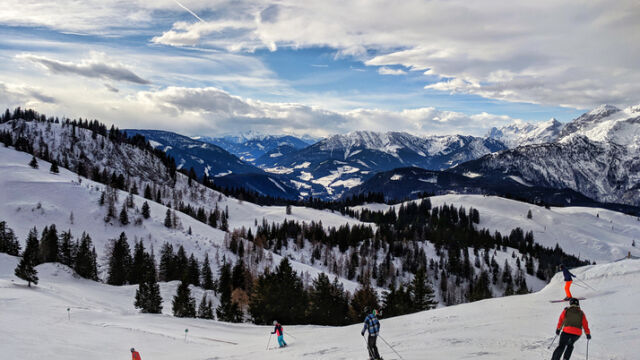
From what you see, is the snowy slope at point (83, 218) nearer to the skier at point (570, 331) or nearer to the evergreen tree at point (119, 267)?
the evergreen tree at point (119, 267)

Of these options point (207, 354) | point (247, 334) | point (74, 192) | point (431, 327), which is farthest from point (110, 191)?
point (431, 327)

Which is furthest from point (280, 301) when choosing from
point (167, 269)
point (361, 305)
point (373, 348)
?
point (167, 269)

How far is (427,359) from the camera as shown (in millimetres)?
19453

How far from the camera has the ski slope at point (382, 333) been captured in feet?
69.4

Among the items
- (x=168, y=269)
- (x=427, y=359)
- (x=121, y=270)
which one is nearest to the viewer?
(x=427, y=359)

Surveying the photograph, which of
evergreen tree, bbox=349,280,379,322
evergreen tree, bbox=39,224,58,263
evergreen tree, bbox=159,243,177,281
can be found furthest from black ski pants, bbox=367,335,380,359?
evergreen tree, bbox=39,224,58,263

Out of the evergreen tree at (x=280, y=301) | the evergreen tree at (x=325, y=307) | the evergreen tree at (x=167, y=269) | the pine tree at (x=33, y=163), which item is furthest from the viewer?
the pine tree at (x=33, y=163)

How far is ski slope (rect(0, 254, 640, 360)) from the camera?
2116 centimetres

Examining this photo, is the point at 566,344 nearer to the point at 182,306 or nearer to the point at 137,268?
the point at 182,306

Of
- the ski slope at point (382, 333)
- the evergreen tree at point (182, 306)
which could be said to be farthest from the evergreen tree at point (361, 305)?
the evergreen tree at point (182, 306)

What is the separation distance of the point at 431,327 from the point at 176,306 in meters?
46.5

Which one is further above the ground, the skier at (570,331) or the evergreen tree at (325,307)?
the skier at (570,331)

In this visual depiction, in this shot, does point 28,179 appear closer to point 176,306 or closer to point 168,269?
point 168,269

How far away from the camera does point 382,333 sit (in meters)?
31.2
